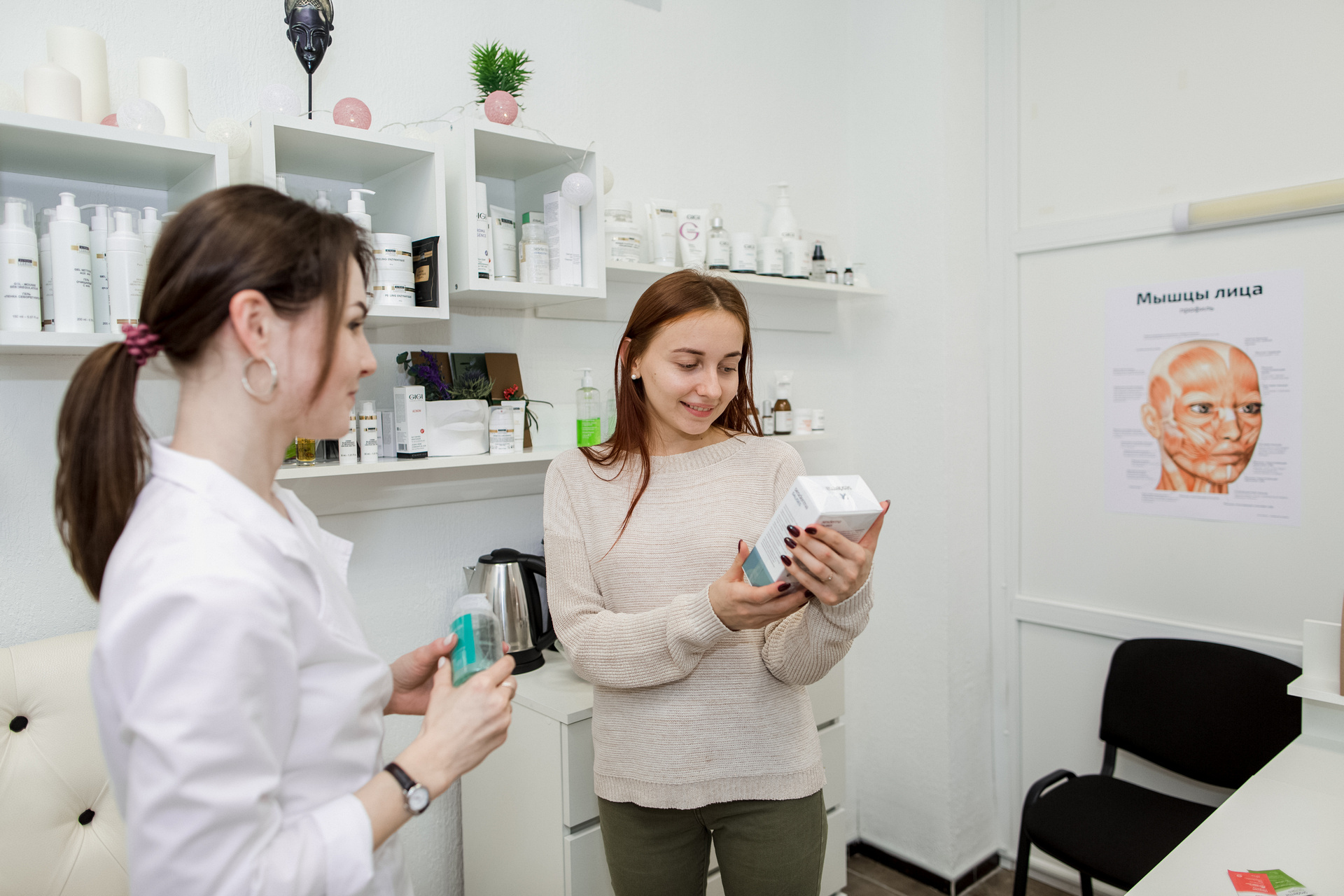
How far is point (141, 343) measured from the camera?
0.77 meters

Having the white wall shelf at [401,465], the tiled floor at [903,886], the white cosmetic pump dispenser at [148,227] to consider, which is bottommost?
the tiled floor at [903,886]

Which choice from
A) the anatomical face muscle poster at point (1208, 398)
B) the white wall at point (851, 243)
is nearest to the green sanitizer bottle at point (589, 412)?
the white wall at point (851, 243)

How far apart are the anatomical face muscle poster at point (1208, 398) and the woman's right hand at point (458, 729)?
2.09m

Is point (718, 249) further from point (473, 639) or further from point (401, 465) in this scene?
point (473, 639)

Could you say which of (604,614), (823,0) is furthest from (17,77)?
(823,0)

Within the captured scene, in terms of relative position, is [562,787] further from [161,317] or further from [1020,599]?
[1020,599]

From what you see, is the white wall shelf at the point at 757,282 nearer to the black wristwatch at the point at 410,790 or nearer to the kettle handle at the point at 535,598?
the kettle handle at the point at 535,598

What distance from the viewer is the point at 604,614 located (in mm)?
1380

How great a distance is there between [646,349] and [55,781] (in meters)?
1.20

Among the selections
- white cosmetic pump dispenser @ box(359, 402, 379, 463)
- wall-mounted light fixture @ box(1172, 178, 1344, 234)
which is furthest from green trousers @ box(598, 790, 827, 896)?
wall-mounted light fixture @ box(1172, 178, 1344, 234)

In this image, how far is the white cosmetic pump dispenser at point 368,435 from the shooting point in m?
1.63

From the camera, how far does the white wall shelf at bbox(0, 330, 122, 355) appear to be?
123 centimetres

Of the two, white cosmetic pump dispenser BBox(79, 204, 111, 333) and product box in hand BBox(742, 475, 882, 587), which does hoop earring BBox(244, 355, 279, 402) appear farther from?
white cosmetic pump dispenser BBox(79, 204, 111, 333)

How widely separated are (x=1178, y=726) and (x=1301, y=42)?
1.74 m
